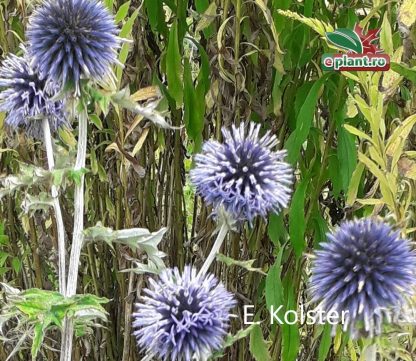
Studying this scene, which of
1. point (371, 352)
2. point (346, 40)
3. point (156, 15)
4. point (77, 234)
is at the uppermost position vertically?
point (156, 15)

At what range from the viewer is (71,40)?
804mm

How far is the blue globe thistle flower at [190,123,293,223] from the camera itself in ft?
2.62

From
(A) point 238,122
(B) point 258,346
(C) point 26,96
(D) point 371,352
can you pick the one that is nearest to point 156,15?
(A) point 238,122

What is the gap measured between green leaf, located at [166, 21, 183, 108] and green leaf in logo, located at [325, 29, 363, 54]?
0.91 ft

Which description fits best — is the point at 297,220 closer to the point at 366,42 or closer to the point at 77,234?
the point at 366,42

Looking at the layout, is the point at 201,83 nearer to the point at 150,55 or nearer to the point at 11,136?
the point at 150,55

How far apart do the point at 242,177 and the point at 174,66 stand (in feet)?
1.10

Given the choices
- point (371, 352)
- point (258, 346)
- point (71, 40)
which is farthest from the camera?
point (258, 346)

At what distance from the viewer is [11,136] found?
3.73 ft

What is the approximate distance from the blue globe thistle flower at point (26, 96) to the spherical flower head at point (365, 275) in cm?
38

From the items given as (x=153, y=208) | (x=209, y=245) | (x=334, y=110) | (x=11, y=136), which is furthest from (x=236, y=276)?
(x=11, y=136)

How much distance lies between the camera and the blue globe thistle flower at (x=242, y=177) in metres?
0.80

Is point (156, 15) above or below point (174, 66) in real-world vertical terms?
above

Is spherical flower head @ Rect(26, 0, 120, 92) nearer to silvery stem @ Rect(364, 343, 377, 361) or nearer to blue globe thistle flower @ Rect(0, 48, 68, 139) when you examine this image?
blue globe thistle flower @ Rect(0, 48, 68, 139)
